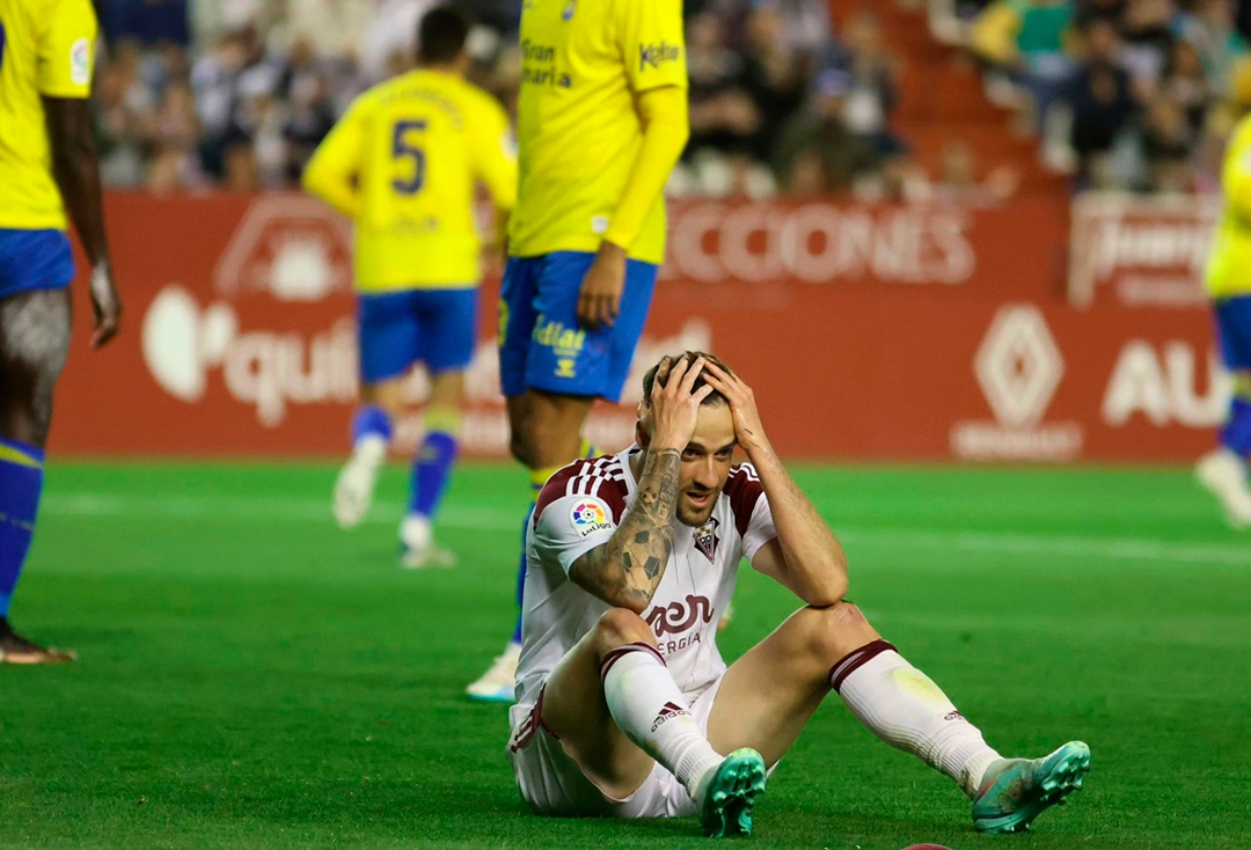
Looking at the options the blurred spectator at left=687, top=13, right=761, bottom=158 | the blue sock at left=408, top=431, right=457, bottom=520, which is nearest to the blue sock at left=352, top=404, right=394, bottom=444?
the blue sock at left=408, top=431, right=457, bottom=520

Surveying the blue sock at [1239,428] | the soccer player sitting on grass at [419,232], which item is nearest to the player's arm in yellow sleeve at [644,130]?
the soccer player sitting on grass at [419,232]

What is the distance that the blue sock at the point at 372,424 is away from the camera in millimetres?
11008

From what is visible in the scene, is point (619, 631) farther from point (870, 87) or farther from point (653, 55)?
point (870, 87)

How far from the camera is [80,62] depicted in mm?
7145

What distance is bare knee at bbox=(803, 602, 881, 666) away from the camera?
4812 millimetres

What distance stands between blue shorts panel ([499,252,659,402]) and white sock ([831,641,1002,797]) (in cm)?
222

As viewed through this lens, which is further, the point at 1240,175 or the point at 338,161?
the point at 1240,175

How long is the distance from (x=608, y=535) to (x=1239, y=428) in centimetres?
928

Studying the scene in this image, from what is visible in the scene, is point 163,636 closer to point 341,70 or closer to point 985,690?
point 985,690

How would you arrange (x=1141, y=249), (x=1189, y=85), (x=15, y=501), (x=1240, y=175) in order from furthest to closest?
(x=1189, y=85), (x=1141, y=249), (x=1240, y=175), (x=15, y=501)

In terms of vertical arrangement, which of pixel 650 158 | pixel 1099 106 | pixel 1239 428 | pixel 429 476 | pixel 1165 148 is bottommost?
pixel 1239 428

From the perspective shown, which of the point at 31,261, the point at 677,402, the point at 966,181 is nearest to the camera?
the point at 677,402

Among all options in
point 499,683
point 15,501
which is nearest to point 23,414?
point 15,501

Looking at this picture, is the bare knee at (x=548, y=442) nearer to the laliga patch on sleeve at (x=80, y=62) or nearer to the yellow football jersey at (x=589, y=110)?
the yellow football jersey at (x=589, y=110)
